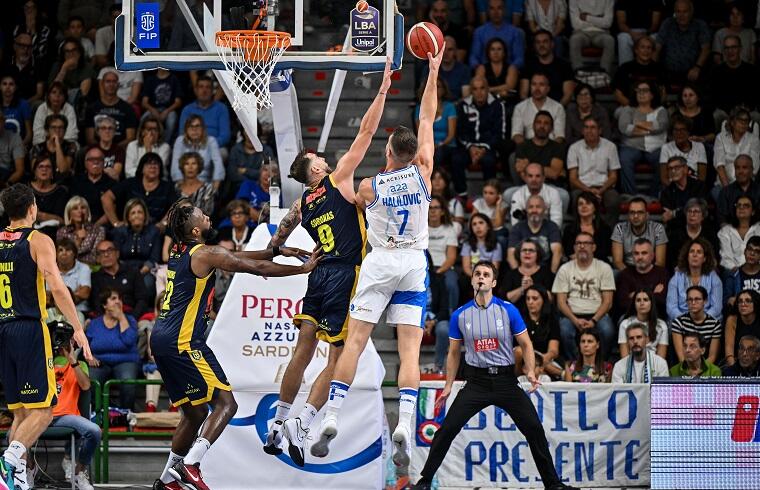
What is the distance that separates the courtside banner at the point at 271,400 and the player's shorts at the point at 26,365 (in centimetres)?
210

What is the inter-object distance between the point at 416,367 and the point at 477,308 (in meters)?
2.69

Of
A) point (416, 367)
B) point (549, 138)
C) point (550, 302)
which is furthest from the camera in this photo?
point (549, 138)

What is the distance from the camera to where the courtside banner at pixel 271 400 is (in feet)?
42.7

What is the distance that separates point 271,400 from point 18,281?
295 centimetres

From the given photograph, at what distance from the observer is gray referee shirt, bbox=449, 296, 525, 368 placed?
43.3ft

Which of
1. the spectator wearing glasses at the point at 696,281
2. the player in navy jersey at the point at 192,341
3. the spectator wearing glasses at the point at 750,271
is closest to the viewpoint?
the player in navy jersey at the point at 192,341

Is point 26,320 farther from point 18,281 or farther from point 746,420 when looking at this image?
point 746,420

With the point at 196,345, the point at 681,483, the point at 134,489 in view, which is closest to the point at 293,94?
the point at 196,345

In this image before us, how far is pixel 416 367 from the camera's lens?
10.8 metres

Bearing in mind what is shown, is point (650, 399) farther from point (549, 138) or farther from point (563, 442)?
point (549, 138)

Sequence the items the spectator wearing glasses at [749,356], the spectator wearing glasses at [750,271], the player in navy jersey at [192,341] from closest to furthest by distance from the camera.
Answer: the player in navy jersey at [192,341] → the spectator wearing glasses at [749,356] → the spectator wearing glasses at [750,271]

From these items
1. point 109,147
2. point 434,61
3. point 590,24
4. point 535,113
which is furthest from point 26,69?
point 434,61

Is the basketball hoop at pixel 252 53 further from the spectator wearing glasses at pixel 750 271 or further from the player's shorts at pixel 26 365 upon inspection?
the spectator wearing glasses at pixel 750 271

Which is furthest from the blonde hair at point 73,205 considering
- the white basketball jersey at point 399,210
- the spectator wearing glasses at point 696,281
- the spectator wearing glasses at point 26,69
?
the spectator wearing glasses at point 696,281
